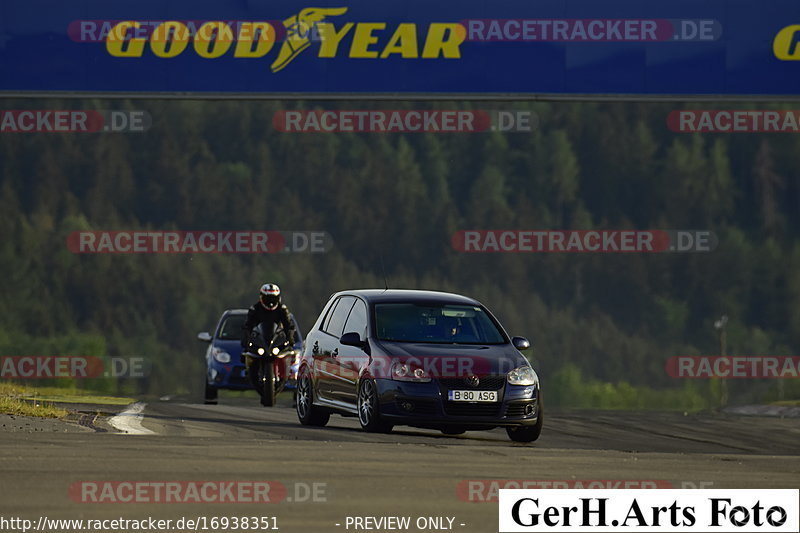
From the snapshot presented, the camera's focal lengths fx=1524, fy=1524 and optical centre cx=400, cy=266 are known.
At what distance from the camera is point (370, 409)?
15.9 meters

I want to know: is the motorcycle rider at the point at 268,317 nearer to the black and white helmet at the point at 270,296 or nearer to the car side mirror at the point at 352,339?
the black and white helmet at the point at 270,296

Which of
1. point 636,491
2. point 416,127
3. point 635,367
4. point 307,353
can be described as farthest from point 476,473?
point 635,367

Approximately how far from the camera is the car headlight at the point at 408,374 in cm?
1534

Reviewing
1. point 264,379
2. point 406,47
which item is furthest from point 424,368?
point 406,47

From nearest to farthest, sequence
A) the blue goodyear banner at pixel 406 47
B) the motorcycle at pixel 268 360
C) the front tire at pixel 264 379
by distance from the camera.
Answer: the motorcycle at pixel 268 360 < the front tire at pixel 264 379 < the blue goodyear banner at pixel 406 47

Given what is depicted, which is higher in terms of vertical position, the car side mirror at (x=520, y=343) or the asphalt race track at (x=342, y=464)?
the car side mirror at (x=520, y=343)

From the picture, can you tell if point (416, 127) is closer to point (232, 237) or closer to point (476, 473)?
point (232, 237)

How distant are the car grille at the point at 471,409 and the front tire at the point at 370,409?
792 millimetres

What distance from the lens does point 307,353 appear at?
17.8 m

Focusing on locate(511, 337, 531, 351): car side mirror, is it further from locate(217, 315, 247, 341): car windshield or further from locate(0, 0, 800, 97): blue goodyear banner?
locate(0, 0, 800, 97): blue goodyear banner

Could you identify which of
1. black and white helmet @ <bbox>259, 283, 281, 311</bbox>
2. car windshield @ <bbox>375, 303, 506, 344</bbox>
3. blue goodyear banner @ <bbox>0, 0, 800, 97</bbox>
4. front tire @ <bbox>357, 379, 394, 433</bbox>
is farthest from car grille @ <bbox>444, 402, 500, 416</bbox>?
blue goodyear banner @ <bbox>0, 0, 800, 97</bbox>

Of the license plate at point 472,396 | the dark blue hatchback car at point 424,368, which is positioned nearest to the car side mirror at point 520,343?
the dark blue hatchback car at point 424,368

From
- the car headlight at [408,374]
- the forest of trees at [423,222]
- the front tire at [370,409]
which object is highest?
the forest of trees at [423,222]

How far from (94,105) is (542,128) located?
13639mm
